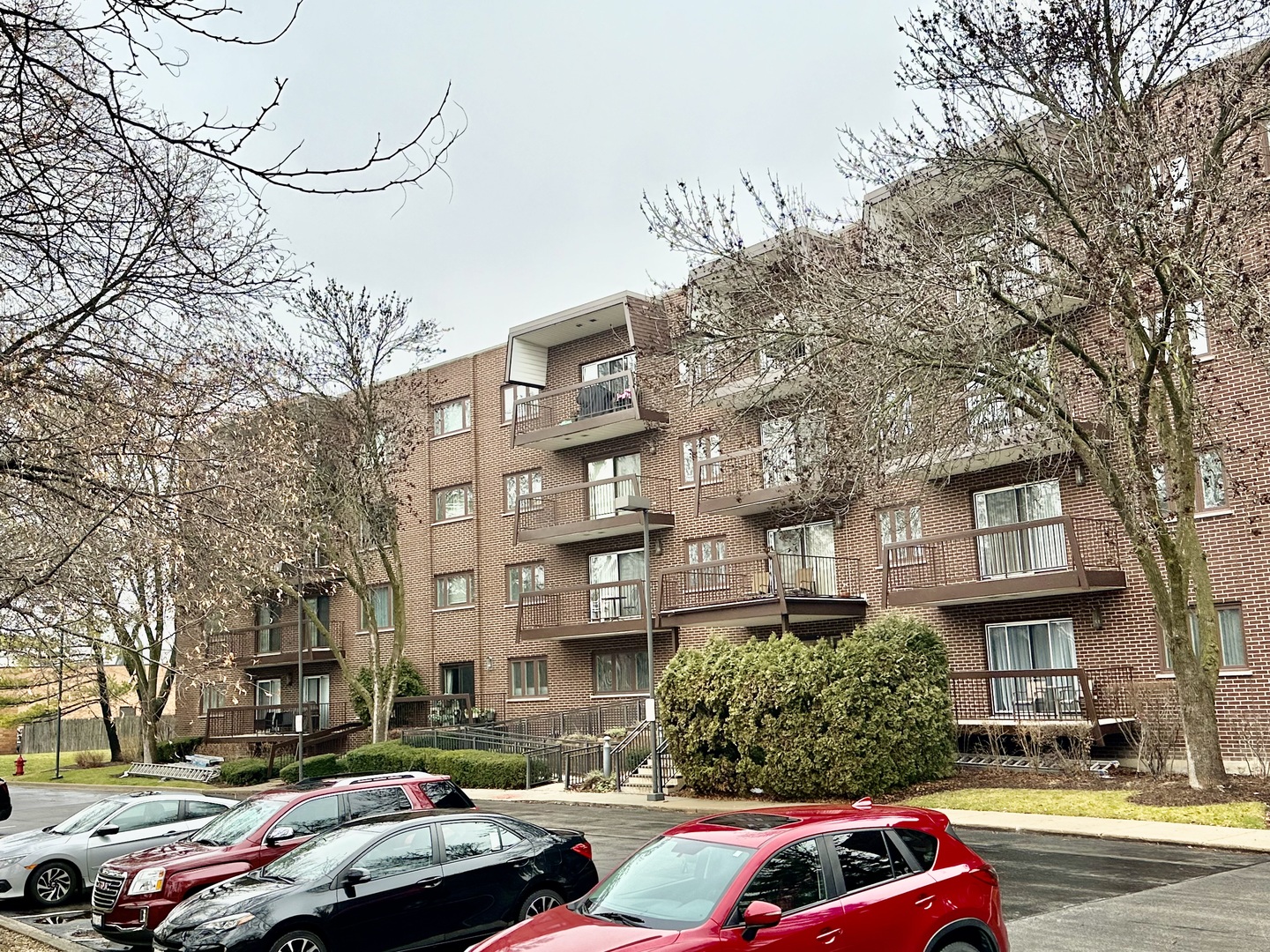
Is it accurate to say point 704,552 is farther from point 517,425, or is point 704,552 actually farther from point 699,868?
point 699,868

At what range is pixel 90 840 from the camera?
15500 mm

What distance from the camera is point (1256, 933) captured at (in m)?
9.55

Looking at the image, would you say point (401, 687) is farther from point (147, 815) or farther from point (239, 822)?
point (239, 822)

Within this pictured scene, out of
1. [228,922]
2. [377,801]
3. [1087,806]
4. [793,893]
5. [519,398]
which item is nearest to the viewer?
[793,893]

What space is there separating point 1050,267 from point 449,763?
1950cm

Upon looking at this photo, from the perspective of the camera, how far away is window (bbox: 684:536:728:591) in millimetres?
29812

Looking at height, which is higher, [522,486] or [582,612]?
[522,486]

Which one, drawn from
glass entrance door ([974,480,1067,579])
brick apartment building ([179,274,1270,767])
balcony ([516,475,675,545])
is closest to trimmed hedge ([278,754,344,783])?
brick apartment building ([179,274,1270,767])

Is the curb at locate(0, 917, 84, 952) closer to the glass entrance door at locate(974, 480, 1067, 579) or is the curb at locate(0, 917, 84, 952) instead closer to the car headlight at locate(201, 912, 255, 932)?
the car headlight at locate(201, 912, 255, 932)

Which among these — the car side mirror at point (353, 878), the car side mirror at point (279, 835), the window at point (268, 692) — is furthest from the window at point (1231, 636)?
the window at point (268, 692)

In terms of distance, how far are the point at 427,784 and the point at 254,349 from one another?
17.5 ft

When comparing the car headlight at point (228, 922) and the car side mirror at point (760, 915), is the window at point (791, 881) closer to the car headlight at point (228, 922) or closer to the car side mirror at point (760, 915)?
the car side mirror at point (760, 915)

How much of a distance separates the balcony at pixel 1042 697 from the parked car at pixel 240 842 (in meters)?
13.6

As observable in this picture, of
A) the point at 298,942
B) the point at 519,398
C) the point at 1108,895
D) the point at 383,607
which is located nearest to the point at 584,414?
the point at 519,398
